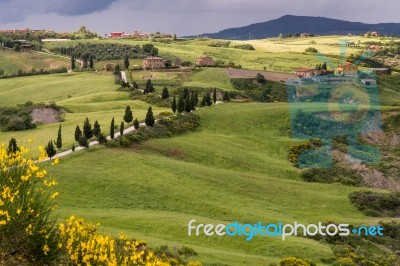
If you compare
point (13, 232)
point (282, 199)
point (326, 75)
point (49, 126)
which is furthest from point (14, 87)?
point (13, 232)

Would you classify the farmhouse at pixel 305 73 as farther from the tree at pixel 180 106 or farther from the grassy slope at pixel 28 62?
the grassy slope at pixel 28 62

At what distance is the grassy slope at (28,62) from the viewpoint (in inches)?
7226

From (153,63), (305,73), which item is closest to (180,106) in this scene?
(153,63)

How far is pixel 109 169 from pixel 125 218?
14.4m

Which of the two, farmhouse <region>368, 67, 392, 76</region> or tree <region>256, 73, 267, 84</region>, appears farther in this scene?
farmhouse <region>368, 67, 392, 76</region>

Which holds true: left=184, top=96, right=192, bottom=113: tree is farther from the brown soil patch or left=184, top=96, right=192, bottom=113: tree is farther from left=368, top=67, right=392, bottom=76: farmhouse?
left=368, top=67, right=392, bottom=76: farmhouse

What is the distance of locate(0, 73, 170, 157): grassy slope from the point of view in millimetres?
80938

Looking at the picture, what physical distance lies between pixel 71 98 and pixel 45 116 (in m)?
29.5

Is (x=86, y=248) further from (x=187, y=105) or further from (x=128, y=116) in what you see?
(x=187, y=105)

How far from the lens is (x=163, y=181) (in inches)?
2146

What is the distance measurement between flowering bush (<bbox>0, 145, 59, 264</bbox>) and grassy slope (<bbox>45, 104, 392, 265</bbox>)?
17942 mm

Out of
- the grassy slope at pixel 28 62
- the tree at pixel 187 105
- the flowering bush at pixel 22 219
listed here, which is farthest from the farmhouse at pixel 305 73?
the flowering bush at pixel 22 219

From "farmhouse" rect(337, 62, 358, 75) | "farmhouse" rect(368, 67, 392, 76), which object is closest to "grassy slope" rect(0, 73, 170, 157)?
"farmhouse" rect(337, 62, 358, 75)

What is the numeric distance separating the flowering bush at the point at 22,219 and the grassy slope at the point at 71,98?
48.6 m
